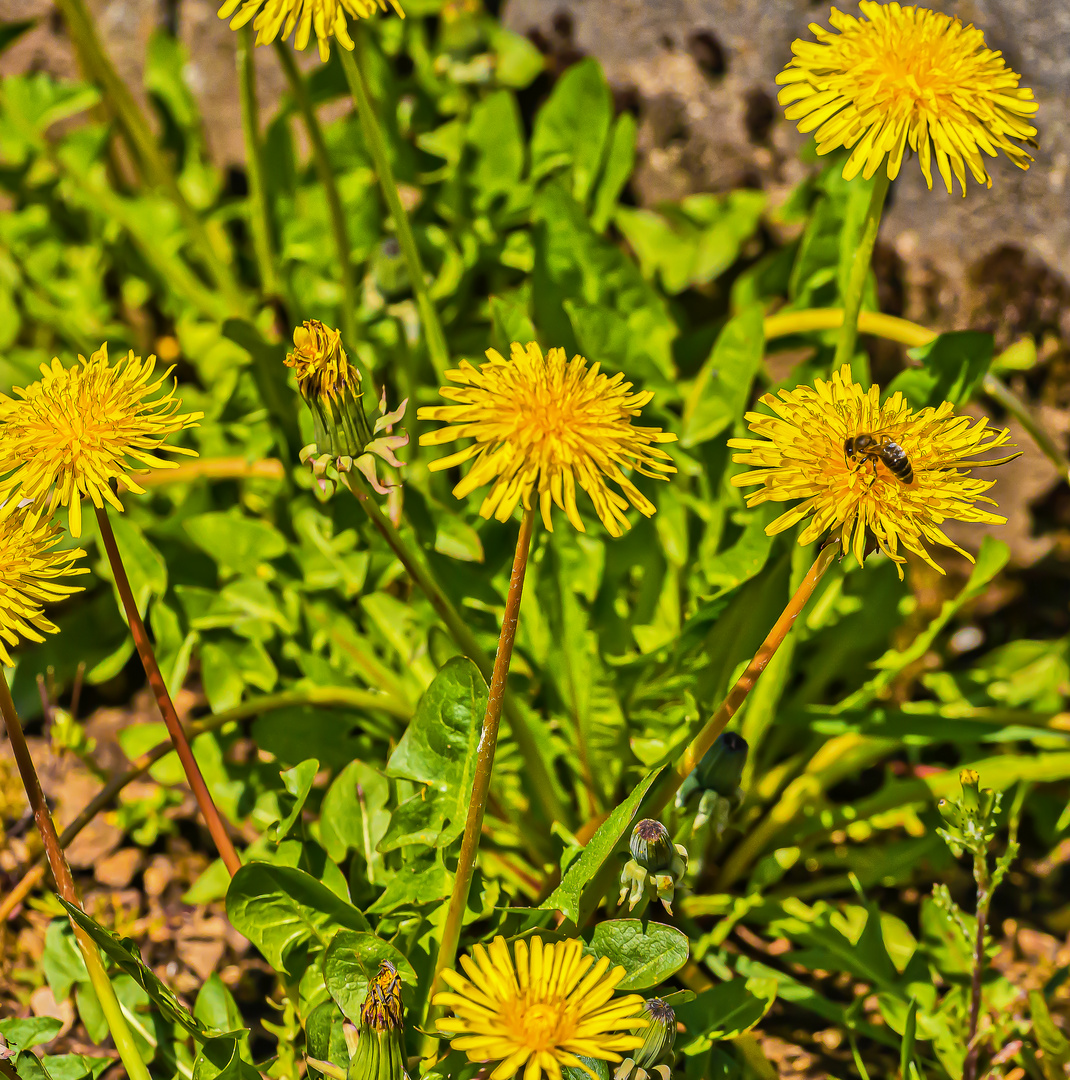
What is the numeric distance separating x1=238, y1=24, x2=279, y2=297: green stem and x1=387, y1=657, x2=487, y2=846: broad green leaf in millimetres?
1582

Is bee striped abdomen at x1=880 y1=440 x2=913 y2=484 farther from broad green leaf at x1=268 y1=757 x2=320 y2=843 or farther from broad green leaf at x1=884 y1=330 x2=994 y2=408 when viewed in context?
broad green leaf at x1=268 y1=757 x2=320 y2=843

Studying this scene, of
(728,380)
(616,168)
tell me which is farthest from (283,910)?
(616,168)

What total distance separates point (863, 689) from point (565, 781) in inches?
26.8

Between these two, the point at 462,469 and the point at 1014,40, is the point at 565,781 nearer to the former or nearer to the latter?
the point at 462,469

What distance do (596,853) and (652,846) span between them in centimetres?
9

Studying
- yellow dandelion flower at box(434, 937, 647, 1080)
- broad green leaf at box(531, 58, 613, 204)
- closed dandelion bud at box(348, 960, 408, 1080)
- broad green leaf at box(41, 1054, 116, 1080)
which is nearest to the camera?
yellow dandelion flower at box(434, 937, 647, 1080)

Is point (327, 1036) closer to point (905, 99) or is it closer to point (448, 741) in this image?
point (448, 741)

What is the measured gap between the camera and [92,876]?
239cm

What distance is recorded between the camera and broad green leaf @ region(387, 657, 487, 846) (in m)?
1.69

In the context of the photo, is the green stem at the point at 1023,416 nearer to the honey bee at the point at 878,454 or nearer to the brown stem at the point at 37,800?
the honey bee at the point at 878,454

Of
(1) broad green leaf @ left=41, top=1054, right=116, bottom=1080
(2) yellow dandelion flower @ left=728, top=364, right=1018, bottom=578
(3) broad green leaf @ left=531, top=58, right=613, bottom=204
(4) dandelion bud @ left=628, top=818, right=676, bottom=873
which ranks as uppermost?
(3) broad green leaf @ left=531, top=58, right=613, bottom=204

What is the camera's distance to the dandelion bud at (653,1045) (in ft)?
4.67

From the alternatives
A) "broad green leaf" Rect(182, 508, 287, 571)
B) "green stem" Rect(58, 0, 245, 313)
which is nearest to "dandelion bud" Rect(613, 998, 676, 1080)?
"broad green leaf" Rect(182, 508, 287, 571)

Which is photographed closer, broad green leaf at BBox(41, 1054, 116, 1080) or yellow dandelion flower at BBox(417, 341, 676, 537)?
yellow dandelion flower at BBox(417, 341, 676, 537)
